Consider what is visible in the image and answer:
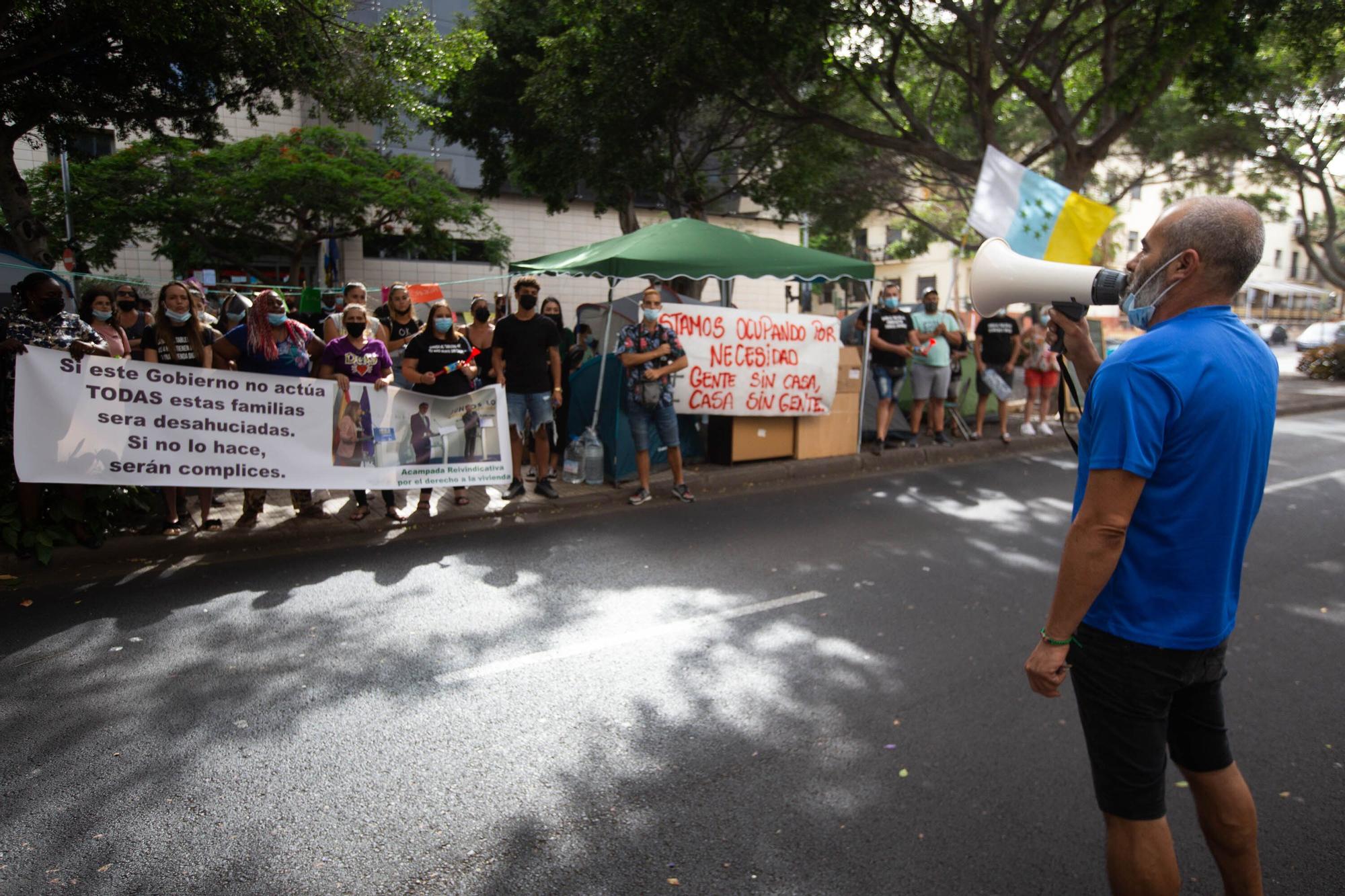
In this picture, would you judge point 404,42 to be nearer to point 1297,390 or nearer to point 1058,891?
point 1058,891

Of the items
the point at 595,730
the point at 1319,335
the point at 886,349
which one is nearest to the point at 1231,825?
the point at 595,730

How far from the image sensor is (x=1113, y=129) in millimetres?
12469

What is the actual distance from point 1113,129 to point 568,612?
11358 mm

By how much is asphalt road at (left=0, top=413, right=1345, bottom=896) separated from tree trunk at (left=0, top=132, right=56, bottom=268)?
6007 millimetres

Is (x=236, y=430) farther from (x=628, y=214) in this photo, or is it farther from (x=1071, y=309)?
(x=628, y=214)

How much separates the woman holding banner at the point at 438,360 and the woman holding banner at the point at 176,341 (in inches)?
56.7

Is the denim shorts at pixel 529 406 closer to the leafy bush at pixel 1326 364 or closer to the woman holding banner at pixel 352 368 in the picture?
the woman holding banner at pixel 352 368

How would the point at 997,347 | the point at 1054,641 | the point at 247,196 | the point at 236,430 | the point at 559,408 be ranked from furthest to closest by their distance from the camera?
the point at 247,196
the point at 997,347
the point at 559,408
the point at 236,430
the point at 1054,641

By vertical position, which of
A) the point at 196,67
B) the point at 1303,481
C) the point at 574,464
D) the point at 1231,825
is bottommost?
the point at 1303,481

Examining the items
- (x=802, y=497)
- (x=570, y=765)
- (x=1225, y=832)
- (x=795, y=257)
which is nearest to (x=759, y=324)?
(x=795, y=257)

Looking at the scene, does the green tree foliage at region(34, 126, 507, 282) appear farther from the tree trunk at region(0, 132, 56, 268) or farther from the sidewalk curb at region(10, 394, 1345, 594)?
the sidewalk curb at region(10, 394, 1345, 594)

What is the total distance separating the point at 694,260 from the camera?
29.3ft

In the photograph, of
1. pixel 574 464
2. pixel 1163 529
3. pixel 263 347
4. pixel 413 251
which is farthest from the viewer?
pixel 413 251

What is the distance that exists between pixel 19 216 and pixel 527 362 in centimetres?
614
